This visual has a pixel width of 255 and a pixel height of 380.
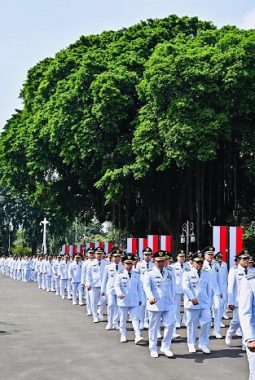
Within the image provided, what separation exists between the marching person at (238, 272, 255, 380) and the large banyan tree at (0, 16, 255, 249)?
1810 centimetres

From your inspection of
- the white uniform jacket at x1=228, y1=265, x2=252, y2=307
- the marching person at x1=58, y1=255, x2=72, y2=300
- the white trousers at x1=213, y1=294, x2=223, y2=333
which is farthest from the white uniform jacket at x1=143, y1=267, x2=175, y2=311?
the marching person at x1=58, y1=255, x2=72, y2=300

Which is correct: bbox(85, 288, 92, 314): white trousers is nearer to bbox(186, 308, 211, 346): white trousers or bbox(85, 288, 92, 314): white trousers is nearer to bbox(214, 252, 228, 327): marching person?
bbox(214, 252, 228, 327): marching person

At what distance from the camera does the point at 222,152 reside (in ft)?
96.6

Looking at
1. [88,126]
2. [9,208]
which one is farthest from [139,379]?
[9,208]

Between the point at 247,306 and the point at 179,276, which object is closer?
the point at 247,306

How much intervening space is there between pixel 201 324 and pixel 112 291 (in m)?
3.60

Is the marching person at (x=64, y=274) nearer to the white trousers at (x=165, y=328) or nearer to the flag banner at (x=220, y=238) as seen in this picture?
the flag banner at (x=220, y=238)

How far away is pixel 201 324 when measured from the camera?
34.8 ft

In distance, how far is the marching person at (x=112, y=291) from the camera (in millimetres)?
13706

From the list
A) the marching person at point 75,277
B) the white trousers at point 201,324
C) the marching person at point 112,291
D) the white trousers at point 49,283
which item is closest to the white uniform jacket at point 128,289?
the marching person at point 112,291

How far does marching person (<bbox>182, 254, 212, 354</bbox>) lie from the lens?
10.5 metres

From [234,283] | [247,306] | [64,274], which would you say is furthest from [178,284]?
[64,274]

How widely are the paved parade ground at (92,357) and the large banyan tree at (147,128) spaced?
1269cm

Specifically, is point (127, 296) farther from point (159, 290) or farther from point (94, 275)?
point (94, 275)
